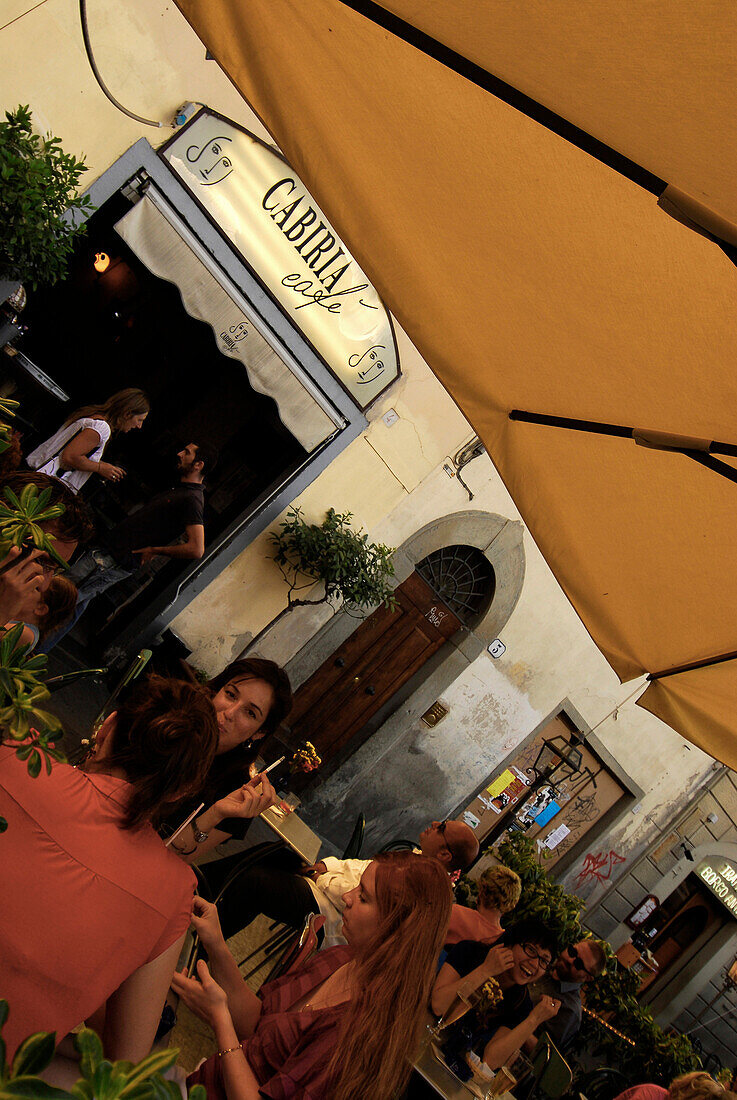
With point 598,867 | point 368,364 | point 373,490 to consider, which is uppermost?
point 368,364

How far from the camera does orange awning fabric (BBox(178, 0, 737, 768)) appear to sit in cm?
153

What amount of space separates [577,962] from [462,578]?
4.82m

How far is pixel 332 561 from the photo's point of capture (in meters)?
7.53

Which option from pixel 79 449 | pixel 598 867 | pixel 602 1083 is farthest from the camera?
pixel 598 867

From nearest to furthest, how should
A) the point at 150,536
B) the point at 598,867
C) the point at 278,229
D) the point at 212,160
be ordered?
the point at 150,536 < the point at 212,160 < the point at 278,229 < the point at 598,867

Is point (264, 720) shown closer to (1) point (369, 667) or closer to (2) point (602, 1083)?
(2) point (602, 1083)

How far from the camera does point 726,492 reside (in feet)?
8.01

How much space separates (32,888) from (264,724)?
1433 mm

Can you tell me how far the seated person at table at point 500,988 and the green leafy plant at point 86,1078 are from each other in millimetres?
3125

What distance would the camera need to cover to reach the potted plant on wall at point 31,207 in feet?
16.1

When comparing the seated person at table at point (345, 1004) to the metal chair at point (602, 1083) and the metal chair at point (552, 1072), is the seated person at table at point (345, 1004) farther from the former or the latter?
→ the metal chair at point (602, 1083)

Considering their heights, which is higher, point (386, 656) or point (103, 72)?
point (103, 72)

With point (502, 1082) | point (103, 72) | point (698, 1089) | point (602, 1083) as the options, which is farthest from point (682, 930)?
point (103, 72)

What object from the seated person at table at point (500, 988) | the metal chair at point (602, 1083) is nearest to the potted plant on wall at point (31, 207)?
the seated person at table at point (500, 988)
